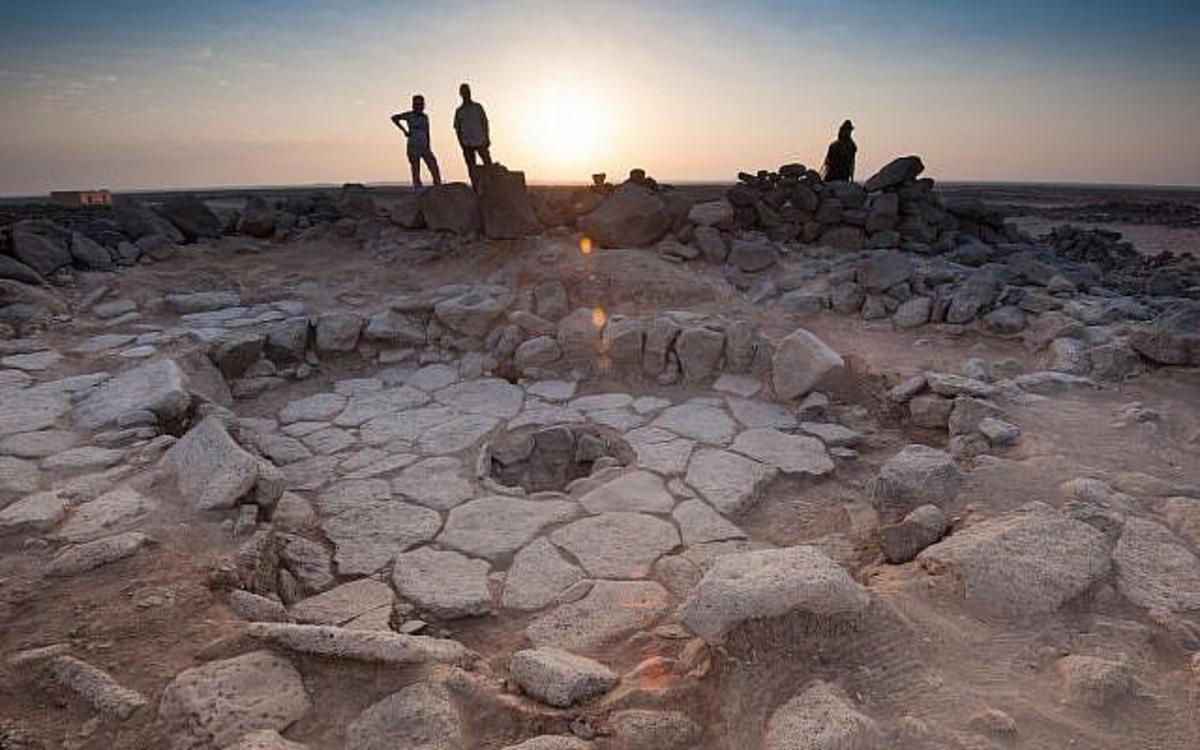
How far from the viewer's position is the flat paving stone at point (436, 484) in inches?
150

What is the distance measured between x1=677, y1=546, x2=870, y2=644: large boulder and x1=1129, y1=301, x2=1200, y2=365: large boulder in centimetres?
414

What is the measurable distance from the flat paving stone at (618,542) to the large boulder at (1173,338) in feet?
13.2

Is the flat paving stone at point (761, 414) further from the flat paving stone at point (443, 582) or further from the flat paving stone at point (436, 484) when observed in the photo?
the flat paving stone at point (443, 582)

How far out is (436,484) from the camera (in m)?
3.98

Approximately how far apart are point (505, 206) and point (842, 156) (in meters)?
5.89

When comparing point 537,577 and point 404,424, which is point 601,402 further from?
point 537,577

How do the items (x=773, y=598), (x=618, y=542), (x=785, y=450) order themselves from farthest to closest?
(x=785, y=450) → (x=618, y=542) → (x=773, y=598)

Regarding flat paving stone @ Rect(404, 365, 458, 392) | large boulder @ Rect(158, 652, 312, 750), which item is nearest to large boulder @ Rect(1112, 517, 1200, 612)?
large boulder @ Rect(158, 652, 312, 750)

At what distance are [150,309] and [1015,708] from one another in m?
7.52

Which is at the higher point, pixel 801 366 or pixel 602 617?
pixel 801 366

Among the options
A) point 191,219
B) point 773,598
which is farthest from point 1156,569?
A: point 191,219

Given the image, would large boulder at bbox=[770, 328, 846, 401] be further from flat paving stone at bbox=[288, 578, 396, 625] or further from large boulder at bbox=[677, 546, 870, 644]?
flat paving stone at bbox=[288, 578, 396, 625]

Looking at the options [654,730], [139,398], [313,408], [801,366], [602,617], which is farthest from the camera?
[313,408]

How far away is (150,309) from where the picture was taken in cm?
626
